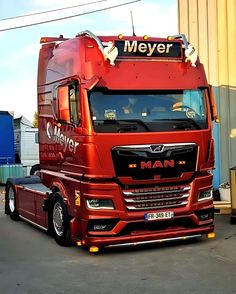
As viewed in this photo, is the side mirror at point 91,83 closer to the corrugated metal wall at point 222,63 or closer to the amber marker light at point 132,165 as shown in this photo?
the amber marker light at point 132,165

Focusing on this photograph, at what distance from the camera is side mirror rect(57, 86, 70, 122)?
8.46 m

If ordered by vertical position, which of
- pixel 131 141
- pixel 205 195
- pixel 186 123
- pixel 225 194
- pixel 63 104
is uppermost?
pixel 63 104

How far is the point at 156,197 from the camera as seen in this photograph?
8453 millimetres

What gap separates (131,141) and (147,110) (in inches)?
25.1

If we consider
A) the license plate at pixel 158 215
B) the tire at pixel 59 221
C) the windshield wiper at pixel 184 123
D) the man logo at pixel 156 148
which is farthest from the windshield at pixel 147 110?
the tire at pixel 59 221

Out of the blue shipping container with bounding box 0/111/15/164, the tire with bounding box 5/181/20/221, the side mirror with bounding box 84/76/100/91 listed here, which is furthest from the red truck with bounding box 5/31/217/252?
the blue shipping container with bounding box 0/111/15/164

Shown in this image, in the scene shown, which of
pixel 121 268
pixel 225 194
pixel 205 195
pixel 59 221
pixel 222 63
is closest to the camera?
pixel 121 268

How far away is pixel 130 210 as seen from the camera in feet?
27.1

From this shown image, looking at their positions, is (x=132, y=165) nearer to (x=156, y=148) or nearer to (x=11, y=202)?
(x=156, y=148)

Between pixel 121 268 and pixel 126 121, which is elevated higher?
pixel 126 121

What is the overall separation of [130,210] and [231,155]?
648 cm

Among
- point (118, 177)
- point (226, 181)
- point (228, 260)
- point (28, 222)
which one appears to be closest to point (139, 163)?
point (118, 177)

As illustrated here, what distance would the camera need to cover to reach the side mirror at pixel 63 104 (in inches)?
333

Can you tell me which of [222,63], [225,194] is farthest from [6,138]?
[225,194]
